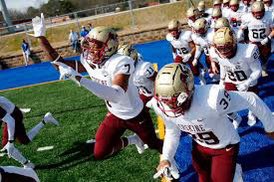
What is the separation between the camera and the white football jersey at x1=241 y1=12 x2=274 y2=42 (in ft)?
26.7

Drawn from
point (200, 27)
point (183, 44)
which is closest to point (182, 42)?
point (183, 44)

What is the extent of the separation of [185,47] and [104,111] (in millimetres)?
Answer: 2292

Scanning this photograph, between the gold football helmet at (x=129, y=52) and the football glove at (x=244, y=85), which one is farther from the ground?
the gold football helmet at (x=129, y=52)

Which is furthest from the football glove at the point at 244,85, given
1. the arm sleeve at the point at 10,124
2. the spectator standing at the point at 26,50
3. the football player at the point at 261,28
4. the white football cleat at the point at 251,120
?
the spectator standing at the point at 26,50

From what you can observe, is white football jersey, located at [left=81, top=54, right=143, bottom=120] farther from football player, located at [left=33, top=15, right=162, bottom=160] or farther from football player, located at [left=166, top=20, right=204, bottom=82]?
football player, located at [left=166, top=20, right=204, bottom=82]

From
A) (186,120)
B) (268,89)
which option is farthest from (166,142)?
(268,89)

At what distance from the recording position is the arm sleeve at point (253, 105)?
324 centimetres

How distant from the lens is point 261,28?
26.6 ft

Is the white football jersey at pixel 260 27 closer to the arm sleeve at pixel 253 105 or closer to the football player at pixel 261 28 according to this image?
the football player at pixel 261 28

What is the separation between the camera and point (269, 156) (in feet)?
16.0

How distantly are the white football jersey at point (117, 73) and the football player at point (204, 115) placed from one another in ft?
2.32

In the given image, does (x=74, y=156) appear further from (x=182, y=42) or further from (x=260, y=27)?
(x=260, y=27)

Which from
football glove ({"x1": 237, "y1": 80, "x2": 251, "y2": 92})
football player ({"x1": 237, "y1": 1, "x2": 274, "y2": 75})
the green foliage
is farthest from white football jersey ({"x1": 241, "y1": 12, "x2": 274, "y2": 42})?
the green foliage

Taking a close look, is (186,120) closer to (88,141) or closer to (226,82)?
(226,82)
